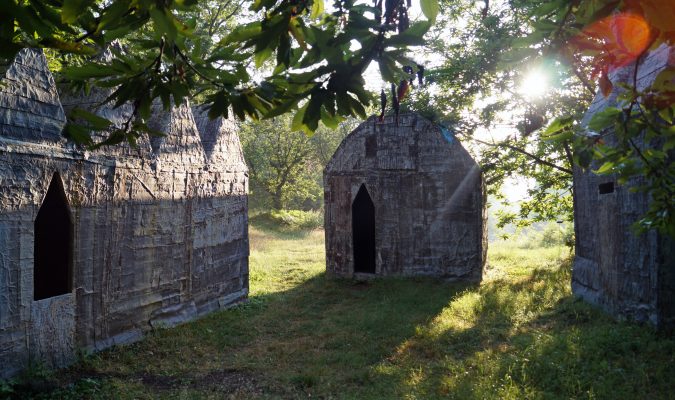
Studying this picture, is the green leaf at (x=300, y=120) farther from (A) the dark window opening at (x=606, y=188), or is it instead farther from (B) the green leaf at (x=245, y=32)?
(A) the dark window opening at (x=606, y=188)

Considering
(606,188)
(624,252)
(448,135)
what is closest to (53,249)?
(624,252)

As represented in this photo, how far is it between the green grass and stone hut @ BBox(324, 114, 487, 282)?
1.23m

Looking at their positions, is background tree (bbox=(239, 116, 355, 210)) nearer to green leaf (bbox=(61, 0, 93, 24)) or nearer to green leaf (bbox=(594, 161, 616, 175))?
green leaf (bbox=(594, 161, 616, 175))

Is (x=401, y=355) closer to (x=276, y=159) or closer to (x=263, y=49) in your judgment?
(x=263, y=49)

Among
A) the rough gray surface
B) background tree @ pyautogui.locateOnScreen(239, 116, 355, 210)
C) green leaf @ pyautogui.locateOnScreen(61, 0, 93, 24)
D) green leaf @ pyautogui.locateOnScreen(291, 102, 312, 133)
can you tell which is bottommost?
green leaf @ pyautogui.locateOnScreen(291, 102, 312, 133)

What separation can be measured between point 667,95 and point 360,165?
11.4 meters

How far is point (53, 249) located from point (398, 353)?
5.63 metres

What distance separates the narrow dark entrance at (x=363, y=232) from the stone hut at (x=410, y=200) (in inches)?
33.7

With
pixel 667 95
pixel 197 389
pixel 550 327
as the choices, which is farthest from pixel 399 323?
pixel 667 95

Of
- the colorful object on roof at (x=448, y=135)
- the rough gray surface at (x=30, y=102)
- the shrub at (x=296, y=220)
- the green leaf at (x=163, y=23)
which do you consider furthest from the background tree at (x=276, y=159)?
the green leaf at (x=163, y=23)

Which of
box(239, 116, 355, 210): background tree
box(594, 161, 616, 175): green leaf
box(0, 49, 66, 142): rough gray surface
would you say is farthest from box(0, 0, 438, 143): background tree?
box(239, 116, 355, 210): background tree

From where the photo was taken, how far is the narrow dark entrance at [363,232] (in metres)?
14.9

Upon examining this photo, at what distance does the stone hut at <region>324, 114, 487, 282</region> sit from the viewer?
13.0 metres

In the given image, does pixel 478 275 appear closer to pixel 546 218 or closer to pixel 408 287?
pixel 408 287
